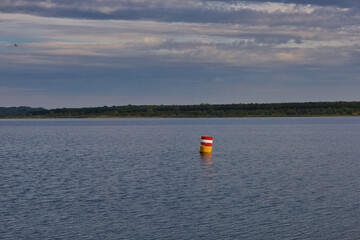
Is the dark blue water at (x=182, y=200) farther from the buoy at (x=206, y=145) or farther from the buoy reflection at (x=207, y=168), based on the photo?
the buoy at (x=206, y=145)

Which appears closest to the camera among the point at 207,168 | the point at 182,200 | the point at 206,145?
the point at 182,200

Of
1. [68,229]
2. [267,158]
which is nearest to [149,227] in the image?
[68,229]

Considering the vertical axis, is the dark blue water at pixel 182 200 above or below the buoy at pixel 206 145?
below

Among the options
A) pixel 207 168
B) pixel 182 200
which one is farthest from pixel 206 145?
pixel 182 200

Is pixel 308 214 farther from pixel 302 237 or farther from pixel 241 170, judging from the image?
pixel 241 170

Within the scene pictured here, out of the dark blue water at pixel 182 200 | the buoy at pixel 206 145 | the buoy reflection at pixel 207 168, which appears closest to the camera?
the dark blue water at pixel 182 200

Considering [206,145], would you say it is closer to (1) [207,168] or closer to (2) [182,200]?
(1) [207,168]

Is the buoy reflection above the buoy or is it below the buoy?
below

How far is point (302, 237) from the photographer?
1762 cm

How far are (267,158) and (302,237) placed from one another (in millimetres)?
26968

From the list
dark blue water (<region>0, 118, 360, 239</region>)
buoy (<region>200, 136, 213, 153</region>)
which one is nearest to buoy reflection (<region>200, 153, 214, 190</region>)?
dark blue water (<region>0, 118, 360, 239</region>)

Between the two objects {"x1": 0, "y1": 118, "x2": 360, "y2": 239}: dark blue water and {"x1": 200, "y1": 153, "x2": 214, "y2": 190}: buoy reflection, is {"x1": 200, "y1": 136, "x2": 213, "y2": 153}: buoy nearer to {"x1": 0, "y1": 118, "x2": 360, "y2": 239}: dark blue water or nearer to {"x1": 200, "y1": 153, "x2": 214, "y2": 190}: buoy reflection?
{"x1": 200, "y1": 153, "x2": 214, "y2": 190}: buoy reflection

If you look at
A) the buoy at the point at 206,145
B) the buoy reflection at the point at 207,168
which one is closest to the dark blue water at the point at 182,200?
the buoy reflection at the point at 207,168

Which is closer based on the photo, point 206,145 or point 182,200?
point 182,200
